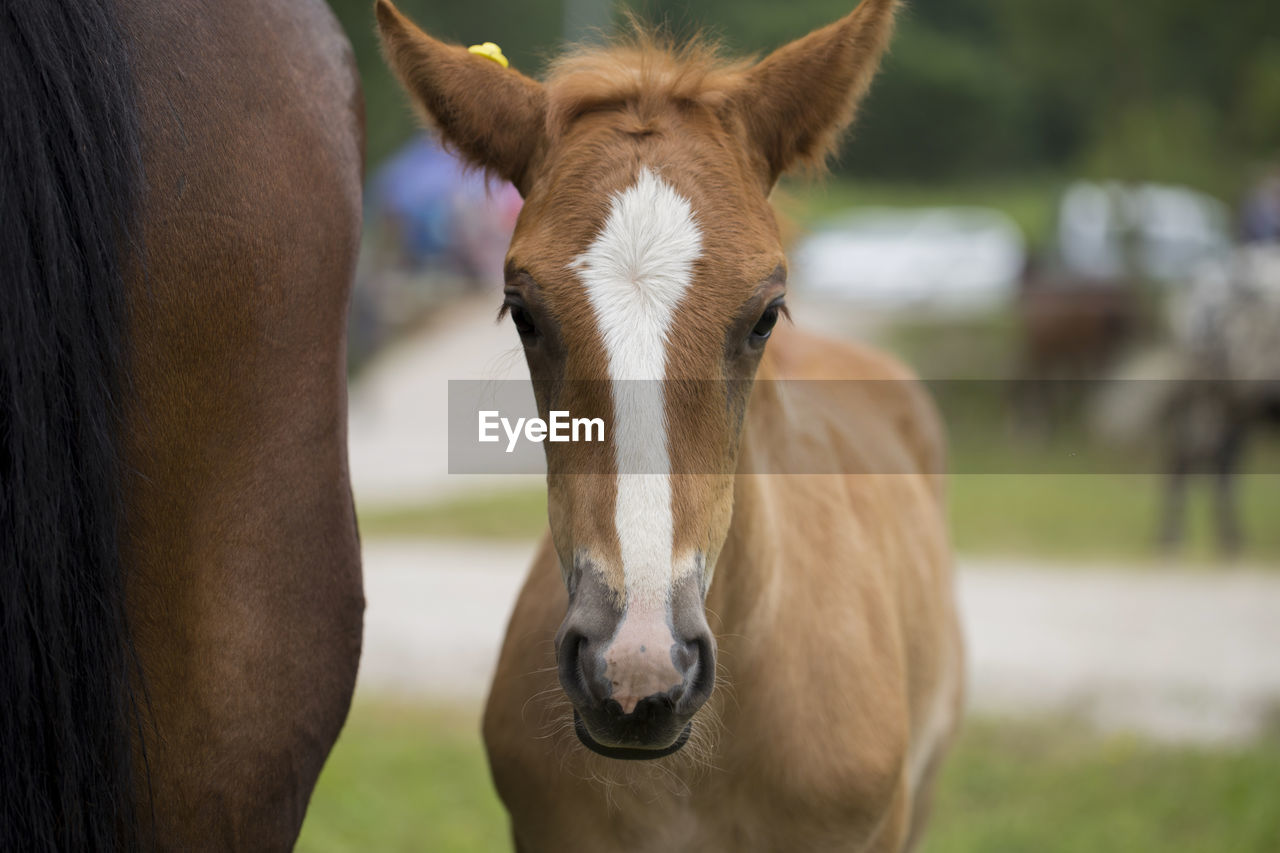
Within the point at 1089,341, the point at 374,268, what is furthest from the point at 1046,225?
the point at 374,268

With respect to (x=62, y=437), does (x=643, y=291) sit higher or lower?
higher

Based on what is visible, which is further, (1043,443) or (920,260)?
(920,260)

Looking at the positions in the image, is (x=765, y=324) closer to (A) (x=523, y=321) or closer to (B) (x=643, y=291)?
(B) (x=643, y=291)

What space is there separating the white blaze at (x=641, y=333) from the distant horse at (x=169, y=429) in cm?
54

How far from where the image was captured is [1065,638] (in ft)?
20.4

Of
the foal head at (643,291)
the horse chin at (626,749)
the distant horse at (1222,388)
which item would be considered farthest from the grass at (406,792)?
the distant horse at (1222,388)

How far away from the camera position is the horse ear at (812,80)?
222cm

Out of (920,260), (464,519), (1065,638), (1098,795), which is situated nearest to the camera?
(1098,795)

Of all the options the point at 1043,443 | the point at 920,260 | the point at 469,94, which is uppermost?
the point at 920,260

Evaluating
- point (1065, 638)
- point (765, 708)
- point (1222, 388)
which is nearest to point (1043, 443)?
point (1222, 388)

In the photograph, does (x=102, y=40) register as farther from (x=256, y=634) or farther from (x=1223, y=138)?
(x=1223, y=138)

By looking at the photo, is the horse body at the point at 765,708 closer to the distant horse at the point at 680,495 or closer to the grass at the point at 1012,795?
the distant horse at the point at 680,495

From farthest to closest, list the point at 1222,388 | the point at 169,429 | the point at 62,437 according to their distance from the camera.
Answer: the point at 1222,388
the point at 169,429
the point at 62,437

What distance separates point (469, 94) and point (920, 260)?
19.6 m
